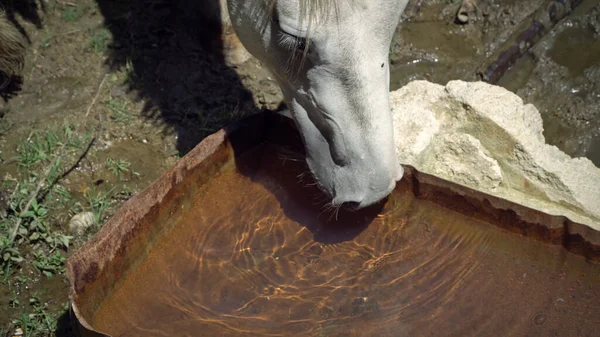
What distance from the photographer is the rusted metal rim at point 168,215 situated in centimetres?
225

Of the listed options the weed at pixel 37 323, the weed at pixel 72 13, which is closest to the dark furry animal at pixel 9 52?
the weed at pixel 72 13

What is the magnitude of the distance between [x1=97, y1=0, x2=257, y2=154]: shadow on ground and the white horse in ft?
3.84

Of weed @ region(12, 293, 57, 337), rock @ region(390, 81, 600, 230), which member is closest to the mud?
rock @ region(390, 81, 600, 230)

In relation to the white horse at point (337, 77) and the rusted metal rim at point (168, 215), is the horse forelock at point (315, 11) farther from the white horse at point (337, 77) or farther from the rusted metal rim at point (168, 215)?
the rusted metal rim at point (168, 215)

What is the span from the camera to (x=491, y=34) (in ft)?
13.9

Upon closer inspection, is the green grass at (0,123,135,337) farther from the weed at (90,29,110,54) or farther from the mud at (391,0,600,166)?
the mud at (391,0,600,166)

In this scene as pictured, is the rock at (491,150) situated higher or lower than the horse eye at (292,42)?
lower

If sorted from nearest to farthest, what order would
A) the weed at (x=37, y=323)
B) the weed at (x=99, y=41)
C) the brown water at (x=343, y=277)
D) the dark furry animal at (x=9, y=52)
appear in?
the brown water at (x=343, y=277) → the weed at (x=37, y=323) → the dark furry animal at (x=9, y=52) → the weed at (x=99, y=41)

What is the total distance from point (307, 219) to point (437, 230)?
1.71 ft

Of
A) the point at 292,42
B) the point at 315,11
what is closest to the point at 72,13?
the point at 292,42

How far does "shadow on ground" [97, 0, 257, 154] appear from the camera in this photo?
3.64 meters

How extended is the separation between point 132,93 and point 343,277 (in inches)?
68.9

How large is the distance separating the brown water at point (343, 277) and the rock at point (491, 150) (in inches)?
10.1

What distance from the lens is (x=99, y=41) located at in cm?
395
